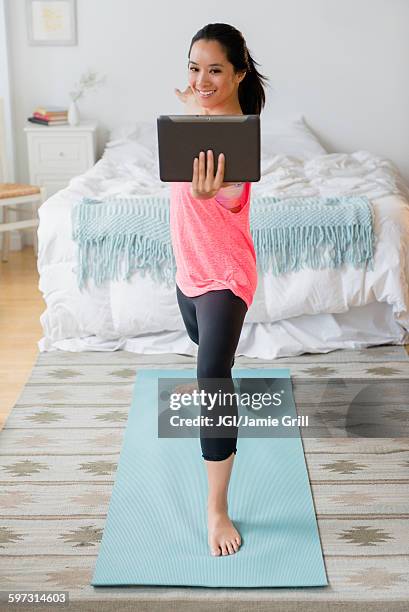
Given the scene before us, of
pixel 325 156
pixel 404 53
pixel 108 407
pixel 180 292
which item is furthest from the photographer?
pixel 404 53

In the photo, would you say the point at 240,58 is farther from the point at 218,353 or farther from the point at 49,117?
the point at 49,117

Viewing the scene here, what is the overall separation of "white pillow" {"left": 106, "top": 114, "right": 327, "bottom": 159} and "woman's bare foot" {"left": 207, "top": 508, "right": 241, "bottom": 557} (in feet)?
9.31

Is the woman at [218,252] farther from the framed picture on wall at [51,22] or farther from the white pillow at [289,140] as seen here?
the framed picture on wall at [51,22]

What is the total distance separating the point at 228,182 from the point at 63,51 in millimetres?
3403

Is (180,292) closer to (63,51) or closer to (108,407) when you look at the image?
(108,407)

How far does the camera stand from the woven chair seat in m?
4.36

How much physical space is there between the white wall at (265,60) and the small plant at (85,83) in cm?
4

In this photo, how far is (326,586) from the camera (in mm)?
1854

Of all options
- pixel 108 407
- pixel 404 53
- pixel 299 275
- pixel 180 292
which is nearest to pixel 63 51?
pixel 404 53

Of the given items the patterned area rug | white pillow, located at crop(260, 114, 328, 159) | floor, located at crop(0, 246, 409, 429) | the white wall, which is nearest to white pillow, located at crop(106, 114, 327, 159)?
white pillow, located at crop(260, 114, 328, 159)

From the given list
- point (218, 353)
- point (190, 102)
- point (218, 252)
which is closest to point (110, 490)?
point (218, 353)

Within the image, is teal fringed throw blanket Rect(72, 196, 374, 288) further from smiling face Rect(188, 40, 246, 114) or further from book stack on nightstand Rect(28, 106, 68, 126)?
book stack on nightstand Rect(28, 106, 68, 126)

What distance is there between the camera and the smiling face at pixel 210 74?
6.33ft

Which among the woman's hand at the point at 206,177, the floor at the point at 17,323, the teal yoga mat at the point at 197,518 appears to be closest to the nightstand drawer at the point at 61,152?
the floor at the point at 17,323
